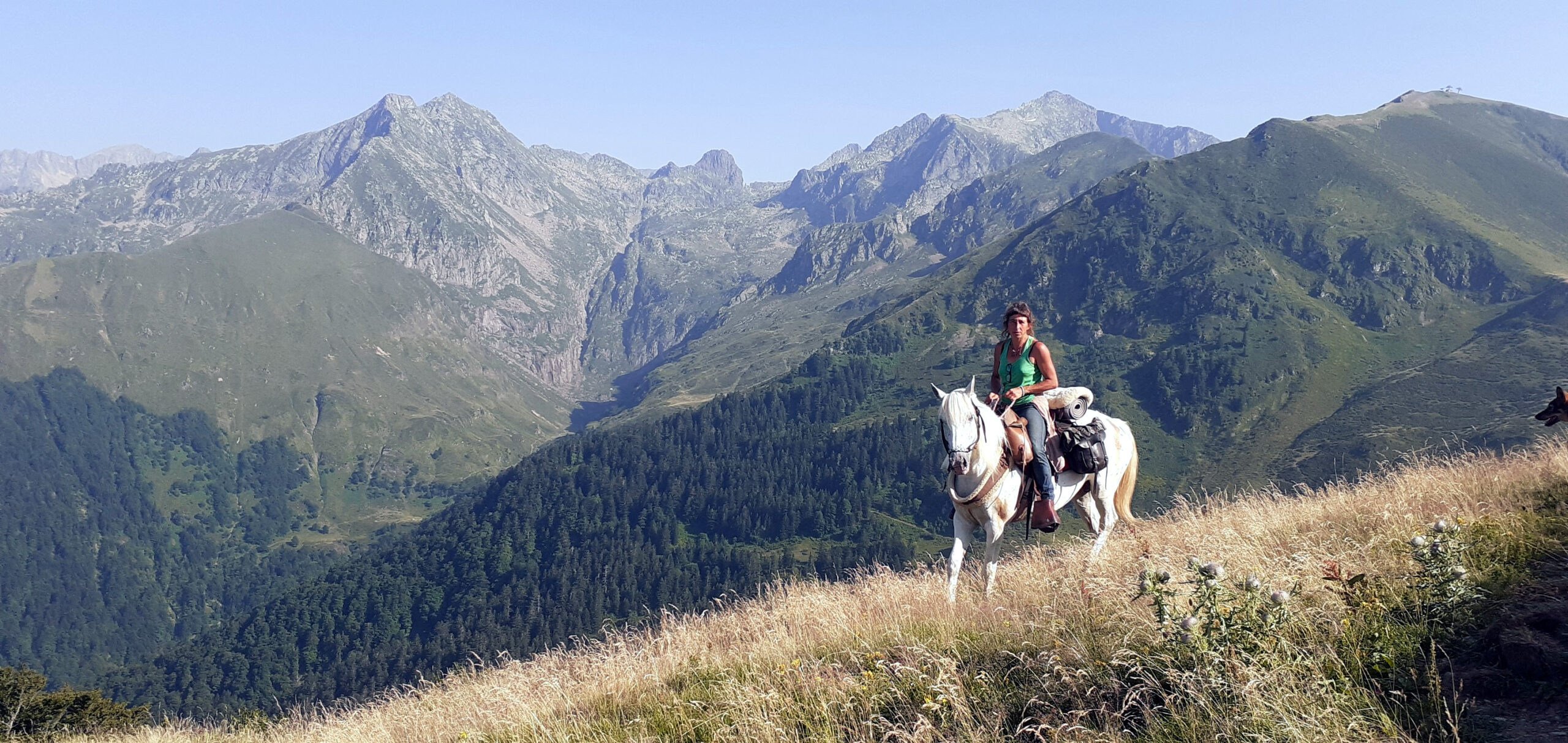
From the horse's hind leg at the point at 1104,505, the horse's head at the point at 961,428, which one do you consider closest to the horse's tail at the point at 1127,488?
the horse's hind leg at the point at 1104,505

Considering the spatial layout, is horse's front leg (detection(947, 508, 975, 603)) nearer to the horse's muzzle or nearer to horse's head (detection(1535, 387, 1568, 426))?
the horse's muzzle

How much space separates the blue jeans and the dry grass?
1180 mm

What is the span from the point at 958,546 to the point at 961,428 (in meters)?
2.10

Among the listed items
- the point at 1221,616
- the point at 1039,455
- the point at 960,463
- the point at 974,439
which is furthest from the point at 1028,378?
the point at 1221,616

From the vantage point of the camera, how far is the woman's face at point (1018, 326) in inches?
552

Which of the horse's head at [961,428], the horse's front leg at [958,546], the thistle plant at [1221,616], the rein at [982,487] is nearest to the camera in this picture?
the thistle plant at [1221,616]

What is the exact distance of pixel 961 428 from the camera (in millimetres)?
12680

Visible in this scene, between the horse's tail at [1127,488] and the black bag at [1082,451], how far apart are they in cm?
152

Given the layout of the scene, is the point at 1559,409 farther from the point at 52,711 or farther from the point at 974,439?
the point at 52,711

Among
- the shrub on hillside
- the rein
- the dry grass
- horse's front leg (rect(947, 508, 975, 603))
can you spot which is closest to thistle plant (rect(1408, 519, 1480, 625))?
the dry grass

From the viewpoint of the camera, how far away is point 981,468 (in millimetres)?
13219

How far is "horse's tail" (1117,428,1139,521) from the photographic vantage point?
52.7ft

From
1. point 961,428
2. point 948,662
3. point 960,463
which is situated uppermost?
point 961,428

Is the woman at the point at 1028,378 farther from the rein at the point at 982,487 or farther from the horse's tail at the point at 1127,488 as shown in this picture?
the horse's tail at the point at 1127,488
